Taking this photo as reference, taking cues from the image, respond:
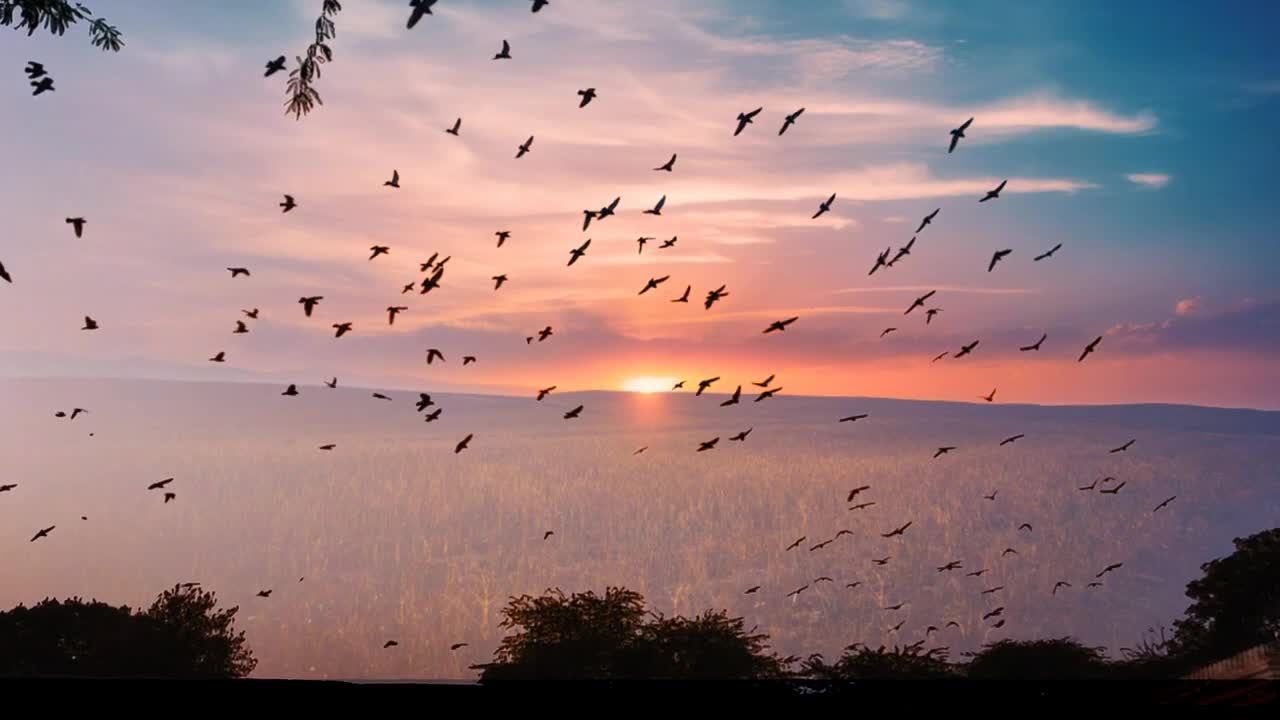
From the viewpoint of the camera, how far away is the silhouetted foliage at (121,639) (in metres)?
55.8

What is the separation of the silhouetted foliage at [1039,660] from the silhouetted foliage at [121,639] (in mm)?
53684

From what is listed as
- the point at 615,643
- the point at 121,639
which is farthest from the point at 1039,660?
the point at 121,639

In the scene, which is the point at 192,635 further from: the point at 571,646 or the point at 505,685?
the point at 505,685

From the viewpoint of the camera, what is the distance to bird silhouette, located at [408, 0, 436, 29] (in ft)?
43.8

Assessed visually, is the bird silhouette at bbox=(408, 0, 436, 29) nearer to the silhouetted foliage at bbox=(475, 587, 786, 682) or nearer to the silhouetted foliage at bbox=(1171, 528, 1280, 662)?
the silhouetted foliage at bbox=(475, 587, 786, 682)

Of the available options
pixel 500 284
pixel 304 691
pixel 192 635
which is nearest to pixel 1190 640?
pixel 500 284

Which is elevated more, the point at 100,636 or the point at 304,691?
the point at 100,636

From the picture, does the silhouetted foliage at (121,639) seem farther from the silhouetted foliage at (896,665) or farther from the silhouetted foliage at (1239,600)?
the silhouetted foliage at (1239,600)

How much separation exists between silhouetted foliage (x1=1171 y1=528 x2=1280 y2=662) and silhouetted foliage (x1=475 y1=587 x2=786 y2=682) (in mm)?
29014

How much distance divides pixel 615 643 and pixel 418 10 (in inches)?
2331

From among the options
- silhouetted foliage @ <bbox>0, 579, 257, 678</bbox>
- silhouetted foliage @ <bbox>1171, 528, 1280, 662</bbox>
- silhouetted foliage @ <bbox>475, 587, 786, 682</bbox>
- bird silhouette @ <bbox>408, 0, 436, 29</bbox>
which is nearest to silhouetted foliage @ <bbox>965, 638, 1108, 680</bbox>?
silhouetted foliage @ <bbox>1171, 528, 1280, 662</bbox>

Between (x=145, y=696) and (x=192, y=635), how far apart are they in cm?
7141

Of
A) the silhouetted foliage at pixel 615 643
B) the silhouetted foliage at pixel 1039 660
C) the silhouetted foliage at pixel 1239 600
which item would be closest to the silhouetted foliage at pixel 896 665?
the silhouetted foliage at pixel 1039 660

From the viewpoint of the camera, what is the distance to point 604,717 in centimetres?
537
